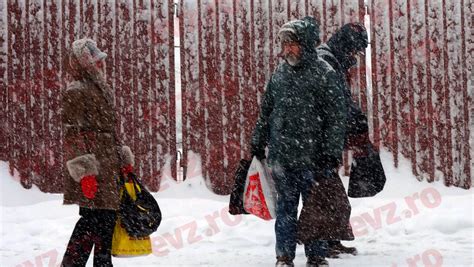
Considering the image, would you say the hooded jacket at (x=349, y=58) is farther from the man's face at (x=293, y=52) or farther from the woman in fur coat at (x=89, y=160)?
the woman in fur coat at (x=89, y=160)

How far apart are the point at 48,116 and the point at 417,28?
442 cm

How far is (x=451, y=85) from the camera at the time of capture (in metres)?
7.58

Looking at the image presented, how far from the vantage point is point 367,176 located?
201 inches

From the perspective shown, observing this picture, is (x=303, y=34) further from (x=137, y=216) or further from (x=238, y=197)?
(x=137, y=216)

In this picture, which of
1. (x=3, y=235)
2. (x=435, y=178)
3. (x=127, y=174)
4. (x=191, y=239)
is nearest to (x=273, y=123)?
(x=127, y=174)

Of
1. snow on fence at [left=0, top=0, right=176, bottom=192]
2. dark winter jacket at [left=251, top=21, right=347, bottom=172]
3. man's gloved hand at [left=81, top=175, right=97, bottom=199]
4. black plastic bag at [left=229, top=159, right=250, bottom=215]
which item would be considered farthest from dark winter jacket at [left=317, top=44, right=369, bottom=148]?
snow on fence at [left=0, top=0, right=176, bottom=192]

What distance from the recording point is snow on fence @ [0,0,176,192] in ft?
24.4

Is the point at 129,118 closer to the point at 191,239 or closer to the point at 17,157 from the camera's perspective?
the point at 17,157

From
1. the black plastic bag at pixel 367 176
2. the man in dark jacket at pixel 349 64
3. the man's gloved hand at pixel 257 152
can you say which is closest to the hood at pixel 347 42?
the man in dark jacket at pixel 349 64

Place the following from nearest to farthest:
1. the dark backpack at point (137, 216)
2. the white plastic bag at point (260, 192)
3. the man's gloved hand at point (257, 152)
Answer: the dark backpack at point (137, 216) < the white plastic bag at point (260, 192) < the man's gloved hand at point (257, 152)

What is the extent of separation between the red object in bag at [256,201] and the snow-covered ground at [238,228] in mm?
608

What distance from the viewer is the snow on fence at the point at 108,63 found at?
7430 mm

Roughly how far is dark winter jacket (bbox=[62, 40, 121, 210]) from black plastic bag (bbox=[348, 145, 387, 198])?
2132 millimetres

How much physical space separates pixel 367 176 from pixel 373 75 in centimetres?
272
